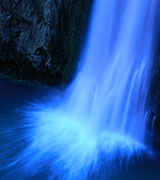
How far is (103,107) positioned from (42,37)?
3.64 m

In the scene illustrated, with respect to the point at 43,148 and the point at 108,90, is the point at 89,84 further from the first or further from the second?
the point at 43,148

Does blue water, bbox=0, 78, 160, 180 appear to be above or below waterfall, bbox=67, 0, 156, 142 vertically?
below

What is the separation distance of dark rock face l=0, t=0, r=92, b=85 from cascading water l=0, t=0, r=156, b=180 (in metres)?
0.61

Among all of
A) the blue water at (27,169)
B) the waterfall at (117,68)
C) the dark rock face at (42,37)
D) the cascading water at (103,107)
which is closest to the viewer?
the blue water at (27,169)

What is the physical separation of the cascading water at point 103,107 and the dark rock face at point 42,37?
0.61 meters

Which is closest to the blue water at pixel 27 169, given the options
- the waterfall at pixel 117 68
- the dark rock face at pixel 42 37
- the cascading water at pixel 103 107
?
the cascading water at pixel 103 107

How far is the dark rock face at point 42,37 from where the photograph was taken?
619 centimetres

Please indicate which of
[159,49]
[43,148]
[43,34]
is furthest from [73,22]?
[43,148]

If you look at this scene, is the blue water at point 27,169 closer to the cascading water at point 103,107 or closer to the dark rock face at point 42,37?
the cascading water at point 103,107

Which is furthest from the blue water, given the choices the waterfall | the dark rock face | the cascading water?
the dark rock face

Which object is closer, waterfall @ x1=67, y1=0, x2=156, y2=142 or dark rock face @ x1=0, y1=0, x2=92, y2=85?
waterfall @ x1=67, y1=0, x2=156, y2=142

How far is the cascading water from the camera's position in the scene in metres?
3.82

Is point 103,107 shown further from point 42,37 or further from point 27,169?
point 42,37

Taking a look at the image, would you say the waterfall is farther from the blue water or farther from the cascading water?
the blue water
